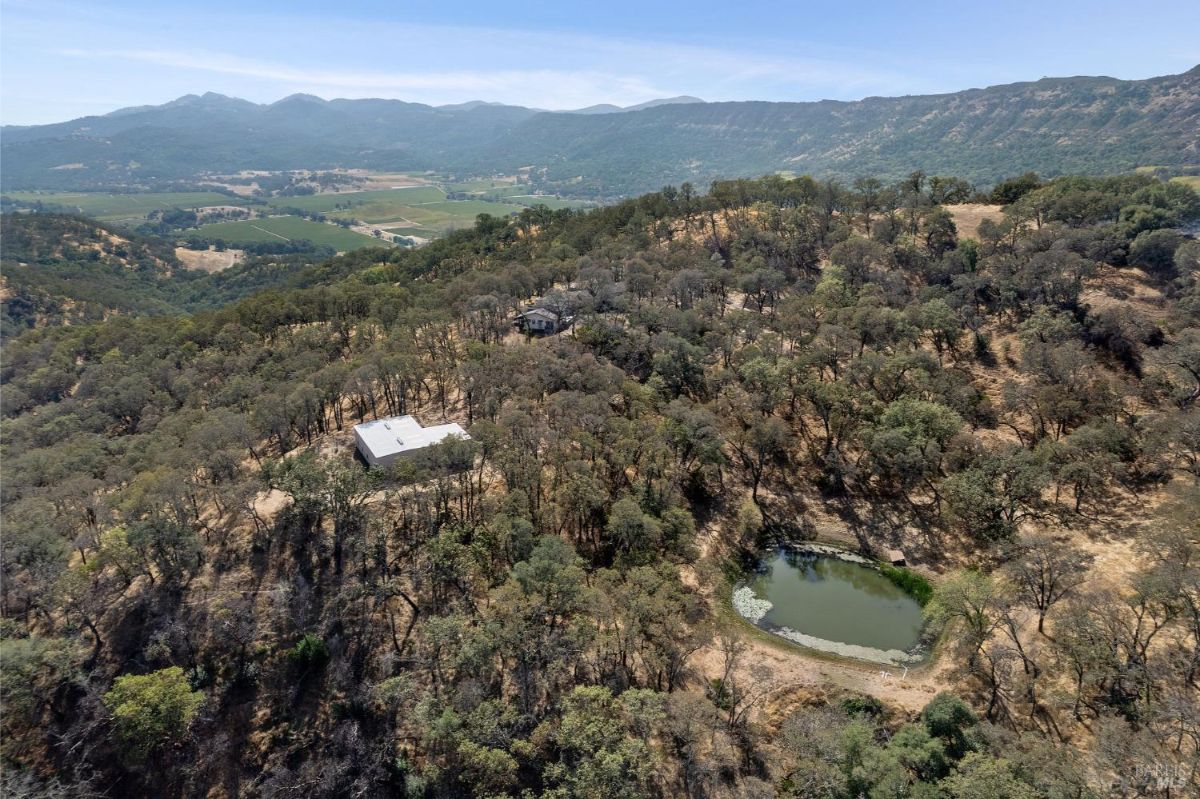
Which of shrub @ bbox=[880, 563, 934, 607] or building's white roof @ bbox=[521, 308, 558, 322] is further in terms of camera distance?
building's white roof @ bbox=[521, 308, 558, 322]

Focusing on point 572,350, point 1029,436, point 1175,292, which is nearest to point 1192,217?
point 1175,292

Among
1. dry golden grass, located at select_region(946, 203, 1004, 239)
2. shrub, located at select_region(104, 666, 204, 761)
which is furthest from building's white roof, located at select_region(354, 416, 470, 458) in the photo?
dry golden grass, located at select_region(946, 203, 1004, 239)

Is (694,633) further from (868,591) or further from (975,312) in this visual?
(975,312)

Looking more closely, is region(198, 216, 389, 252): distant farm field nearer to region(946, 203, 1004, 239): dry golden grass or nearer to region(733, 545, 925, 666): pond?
region(946, 203, 1004, 239): dry golden grass

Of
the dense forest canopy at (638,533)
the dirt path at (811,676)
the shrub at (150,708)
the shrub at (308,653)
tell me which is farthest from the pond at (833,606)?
the shrub at (150,708)

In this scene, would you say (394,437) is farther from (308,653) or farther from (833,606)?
(833,606)

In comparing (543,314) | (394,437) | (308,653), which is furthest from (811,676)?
(543,314)
